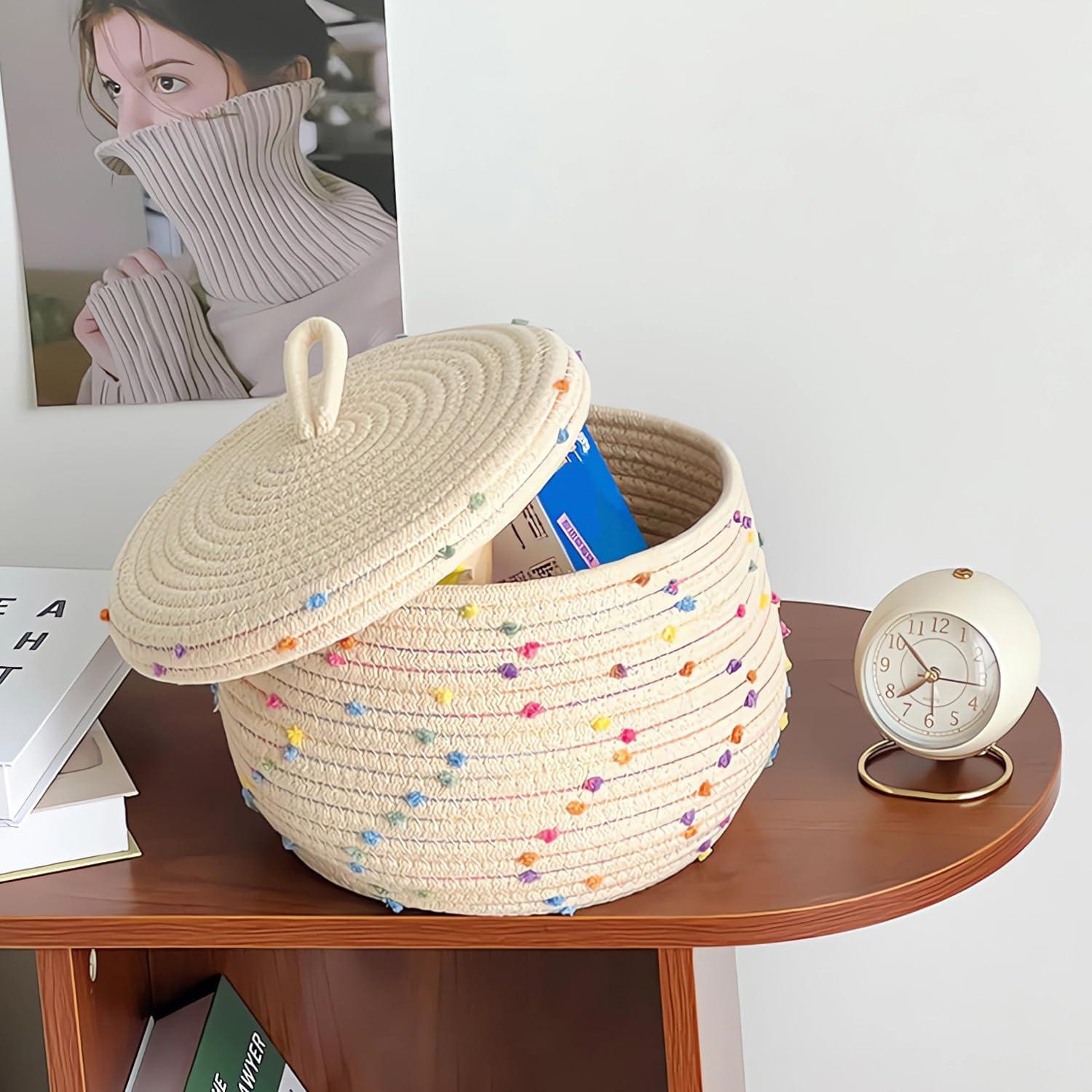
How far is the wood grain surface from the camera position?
0.62 m

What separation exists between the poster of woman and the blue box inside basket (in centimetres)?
39

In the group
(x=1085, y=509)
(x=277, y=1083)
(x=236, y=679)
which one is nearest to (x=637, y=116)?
(x=1085, y=509)

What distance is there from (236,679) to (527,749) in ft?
0.50

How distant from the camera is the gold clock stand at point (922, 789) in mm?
692

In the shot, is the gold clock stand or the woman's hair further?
the woman's hair

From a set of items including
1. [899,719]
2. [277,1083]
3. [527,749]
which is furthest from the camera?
[277,1083]

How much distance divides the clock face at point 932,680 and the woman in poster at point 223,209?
0.52 meters

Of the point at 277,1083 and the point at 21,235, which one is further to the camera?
the point at 21,235

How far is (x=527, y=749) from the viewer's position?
57cm

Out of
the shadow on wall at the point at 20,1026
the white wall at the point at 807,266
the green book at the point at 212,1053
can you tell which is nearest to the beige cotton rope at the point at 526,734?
the green book at the point at 212,1053

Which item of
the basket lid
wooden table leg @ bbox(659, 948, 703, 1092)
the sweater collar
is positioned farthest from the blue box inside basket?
the sweater collar

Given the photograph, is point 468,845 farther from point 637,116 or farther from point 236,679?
point 637,116

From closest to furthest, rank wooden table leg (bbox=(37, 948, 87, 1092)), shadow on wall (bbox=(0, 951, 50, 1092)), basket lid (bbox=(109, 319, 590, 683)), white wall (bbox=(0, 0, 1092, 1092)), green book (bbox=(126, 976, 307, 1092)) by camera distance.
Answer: basket lid (bbox=(109, 319, 590, 683))
wooden table leg (bbox=(37, 948, 87, 1092))
green book (bbox=(126, 976, 307, 1092))
white wall (bbox=(0, 0, 1092, 1092))
shadow on wall (bbox=(0, 951, 50, 1092))

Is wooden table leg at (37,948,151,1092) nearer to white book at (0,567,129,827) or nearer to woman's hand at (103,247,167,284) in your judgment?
white book at (0,567,129,827)
